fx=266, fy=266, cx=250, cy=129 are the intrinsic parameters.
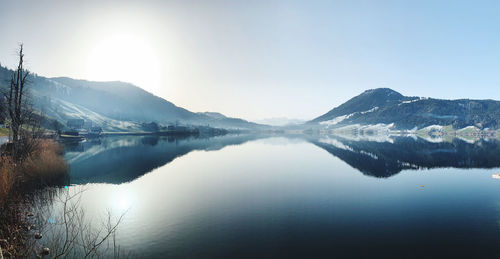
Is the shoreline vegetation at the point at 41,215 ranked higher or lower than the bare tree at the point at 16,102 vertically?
lower

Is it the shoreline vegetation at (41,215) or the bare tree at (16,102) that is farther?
the bare tree at (16,102)

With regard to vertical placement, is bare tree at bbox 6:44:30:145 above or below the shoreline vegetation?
above

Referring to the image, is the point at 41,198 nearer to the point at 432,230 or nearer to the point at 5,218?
the point at 5,218

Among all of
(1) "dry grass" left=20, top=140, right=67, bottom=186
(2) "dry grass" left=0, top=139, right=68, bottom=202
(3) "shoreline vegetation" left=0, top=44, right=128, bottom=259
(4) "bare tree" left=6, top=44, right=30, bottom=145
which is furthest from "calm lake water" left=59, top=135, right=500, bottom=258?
(4) "bare tree" left=6, top=44, right=30, bottom=145

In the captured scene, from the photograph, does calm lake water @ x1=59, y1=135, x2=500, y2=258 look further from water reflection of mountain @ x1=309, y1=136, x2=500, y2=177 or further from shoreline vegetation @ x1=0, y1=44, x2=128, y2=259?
water reflection of mountain @ x1=309, y1=136, x2=500, y2=177

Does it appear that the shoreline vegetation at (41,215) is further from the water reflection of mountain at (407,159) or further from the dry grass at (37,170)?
the water reflection of mountain at (407,159)

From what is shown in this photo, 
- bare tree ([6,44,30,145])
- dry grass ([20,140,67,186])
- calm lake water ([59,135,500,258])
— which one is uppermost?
bare tree ([6,44,30,145])

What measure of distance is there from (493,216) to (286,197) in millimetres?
25262

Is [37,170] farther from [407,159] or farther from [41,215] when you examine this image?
[407,159]

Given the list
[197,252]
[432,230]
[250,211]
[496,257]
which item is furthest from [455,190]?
[197,252]

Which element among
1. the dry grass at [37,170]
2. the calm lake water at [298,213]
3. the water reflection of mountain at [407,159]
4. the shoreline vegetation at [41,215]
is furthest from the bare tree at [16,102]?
the water reflection of mountain at [407,159]

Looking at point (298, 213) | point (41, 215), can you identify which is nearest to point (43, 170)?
point (41, 215)

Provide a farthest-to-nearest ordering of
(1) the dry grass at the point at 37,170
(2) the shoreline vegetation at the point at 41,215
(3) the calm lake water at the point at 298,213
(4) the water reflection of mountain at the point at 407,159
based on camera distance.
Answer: (4) the water reflection of mountain at the point at 407,159 → (1) the dry grass at the point at 37,170 → (3) the calm lake water at the point at 298,213 → (2) the shoreline vegetation at the point at 41,215

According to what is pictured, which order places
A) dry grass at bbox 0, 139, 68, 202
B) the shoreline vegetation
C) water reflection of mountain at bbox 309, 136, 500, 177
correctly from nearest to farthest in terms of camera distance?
the shoreline vegetation, dry grass at bbox 0, 139, 68, 202, water reflection of mountain at bbox 309, 136, 500, 177
